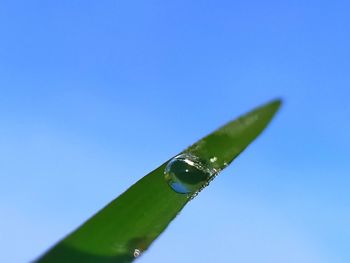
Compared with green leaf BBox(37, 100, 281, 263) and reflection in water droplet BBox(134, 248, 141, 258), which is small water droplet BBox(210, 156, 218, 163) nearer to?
green leaf BBox(37, 100, 281, 263)

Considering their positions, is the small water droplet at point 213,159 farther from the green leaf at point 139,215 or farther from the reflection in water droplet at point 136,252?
the reflection in water droplet at point 136,252

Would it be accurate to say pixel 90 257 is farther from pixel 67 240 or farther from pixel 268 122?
pixel 268 122

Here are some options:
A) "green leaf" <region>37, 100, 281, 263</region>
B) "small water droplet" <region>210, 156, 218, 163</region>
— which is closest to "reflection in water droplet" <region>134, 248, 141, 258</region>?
"green leaf" <region>37, 100, 281, 263</region>

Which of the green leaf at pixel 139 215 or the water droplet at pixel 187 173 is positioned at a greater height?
the water droplet at pixel 187 173

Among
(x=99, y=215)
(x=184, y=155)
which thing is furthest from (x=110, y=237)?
(x=184, y=155)

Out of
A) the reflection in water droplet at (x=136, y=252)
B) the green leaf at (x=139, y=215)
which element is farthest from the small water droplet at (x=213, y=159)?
the reflection in water droplet at (x=136, y=252)

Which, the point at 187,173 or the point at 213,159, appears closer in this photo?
the point at 213,159
